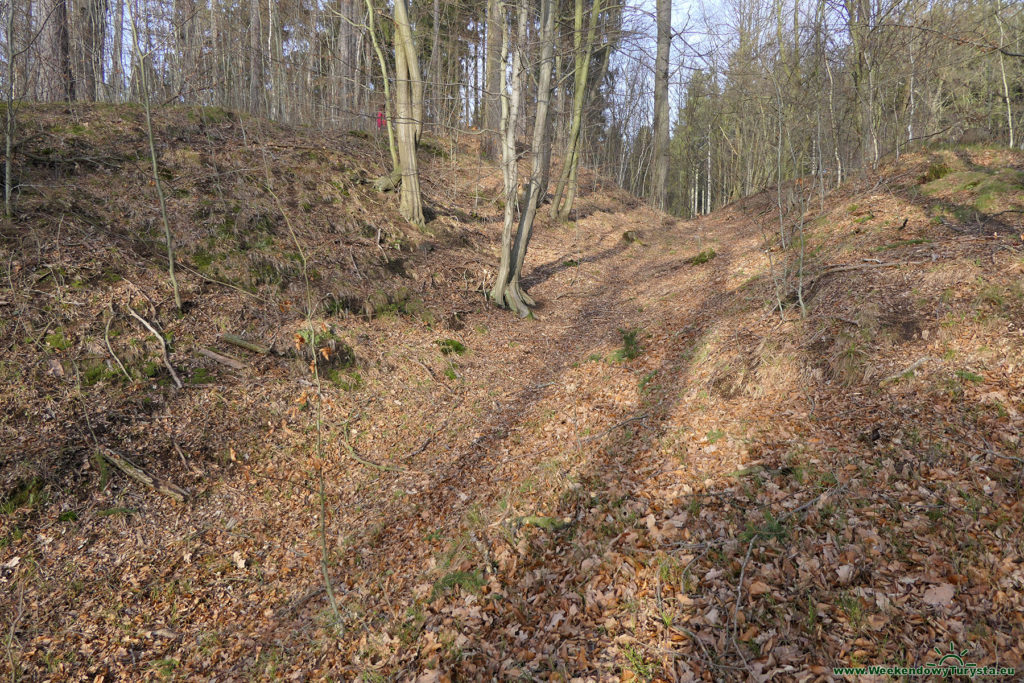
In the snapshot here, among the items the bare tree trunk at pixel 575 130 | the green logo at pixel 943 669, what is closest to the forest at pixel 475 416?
the green logo at pixel 943 669

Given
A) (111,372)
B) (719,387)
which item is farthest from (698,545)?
(111,372)

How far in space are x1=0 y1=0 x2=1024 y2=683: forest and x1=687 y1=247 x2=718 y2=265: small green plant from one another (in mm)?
1137

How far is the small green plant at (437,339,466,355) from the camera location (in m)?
9.81

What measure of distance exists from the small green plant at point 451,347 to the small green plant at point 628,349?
310 centimetres

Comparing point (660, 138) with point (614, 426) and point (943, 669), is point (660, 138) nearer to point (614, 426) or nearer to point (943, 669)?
point (614, 426)

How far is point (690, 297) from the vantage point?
1102 cm

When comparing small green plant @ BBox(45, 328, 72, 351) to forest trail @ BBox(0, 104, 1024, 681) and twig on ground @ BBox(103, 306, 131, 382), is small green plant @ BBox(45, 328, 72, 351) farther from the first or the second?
twig on ground @ BBox(103, 306, 131, 382)

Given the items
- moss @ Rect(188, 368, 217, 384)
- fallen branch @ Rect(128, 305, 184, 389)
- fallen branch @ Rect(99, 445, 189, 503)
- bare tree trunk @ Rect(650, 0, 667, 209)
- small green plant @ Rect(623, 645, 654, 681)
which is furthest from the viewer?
bare tree trunk @ Rect(650, 0, 667, 209)

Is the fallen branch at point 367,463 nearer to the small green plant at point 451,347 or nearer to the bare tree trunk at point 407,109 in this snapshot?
the small green plant at point 451,347

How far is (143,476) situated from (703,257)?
43.8 feet

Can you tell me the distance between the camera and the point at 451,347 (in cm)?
995

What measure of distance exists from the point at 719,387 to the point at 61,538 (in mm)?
7938

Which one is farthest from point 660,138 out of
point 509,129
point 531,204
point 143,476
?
point 143,476

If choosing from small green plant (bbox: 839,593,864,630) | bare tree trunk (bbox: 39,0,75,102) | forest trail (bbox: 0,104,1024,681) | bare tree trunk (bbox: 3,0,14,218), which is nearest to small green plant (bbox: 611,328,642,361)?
forest trail (bbox: 0,104,1024,681)
